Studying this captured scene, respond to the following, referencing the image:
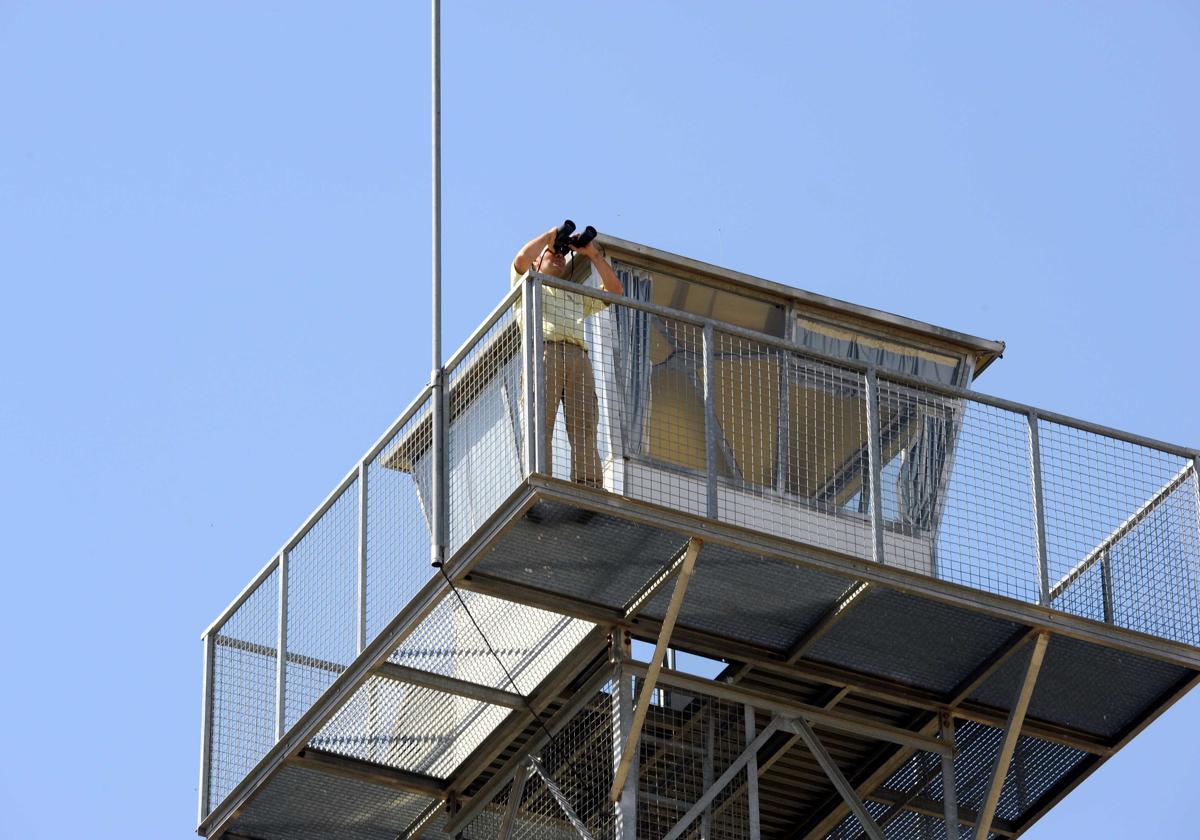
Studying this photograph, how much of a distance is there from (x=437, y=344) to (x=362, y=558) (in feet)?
6.55

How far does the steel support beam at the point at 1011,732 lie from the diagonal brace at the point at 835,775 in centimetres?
108

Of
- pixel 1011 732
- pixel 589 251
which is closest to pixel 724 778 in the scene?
pixel 1011 732

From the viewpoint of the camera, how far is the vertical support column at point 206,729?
29500mm

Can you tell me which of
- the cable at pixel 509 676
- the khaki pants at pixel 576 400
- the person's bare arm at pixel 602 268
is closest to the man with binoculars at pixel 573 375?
the khaki pants at pixel 576 400

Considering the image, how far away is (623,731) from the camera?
2597 cm

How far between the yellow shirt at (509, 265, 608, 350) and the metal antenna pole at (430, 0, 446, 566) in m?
1.29

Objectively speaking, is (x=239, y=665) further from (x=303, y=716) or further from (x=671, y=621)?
(x=671, y=621)

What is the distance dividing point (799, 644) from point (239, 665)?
5.70 m

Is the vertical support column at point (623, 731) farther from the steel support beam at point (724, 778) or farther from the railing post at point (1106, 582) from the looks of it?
the railing post at point (1106, 582)

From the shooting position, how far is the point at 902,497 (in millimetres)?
27188

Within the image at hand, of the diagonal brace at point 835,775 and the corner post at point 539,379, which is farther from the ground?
Result: the corner post at point 539,379

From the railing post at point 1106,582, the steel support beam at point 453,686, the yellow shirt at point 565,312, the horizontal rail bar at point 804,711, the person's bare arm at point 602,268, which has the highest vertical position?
the person's bare arm at point 602,268

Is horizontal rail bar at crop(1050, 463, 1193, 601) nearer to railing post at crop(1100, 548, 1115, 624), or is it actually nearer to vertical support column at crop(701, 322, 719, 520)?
railing post at crop(1100, 548, 1115, 624)

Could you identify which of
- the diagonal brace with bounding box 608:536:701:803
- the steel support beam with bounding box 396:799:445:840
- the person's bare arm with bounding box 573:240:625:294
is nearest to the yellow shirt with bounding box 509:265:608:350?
the person's bare arm with bounding box 573:240:625:294
